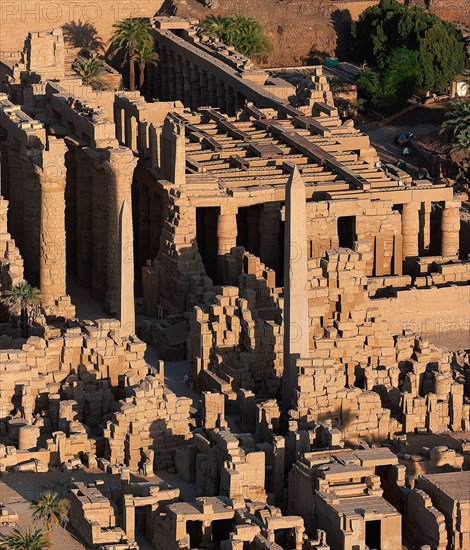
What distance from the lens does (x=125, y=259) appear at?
12069cm

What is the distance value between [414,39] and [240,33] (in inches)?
326

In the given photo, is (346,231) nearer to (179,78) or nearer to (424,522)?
(179,78)

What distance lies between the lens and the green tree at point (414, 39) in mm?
158875

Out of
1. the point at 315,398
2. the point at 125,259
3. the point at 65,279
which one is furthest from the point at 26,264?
the point at 315,398

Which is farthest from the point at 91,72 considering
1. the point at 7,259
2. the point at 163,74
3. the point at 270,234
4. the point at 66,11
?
the point at 7,259

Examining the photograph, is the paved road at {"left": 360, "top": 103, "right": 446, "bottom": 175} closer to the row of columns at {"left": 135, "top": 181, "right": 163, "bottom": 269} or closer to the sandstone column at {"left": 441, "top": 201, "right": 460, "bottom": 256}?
the sandstone column at {"left": 441, "top": 201, "right": 460, "bottom": 256}

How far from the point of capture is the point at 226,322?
11900 centimetres

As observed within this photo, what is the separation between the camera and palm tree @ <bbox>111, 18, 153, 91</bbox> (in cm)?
15512

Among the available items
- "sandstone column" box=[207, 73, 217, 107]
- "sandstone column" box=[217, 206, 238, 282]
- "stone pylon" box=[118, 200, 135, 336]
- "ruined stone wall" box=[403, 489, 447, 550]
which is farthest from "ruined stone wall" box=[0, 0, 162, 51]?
"ruined stone wall" box=[403, 489, 447, 550]

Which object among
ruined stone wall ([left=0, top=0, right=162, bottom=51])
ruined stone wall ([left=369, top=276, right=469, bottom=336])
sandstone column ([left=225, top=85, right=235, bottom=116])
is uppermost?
ruined stone wall ([left=0, top=0, right=162, bottom=51])

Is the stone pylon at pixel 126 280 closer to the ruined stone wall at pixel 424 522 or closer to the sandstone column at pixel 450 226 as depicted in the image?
the ruined stone wall at pixel 424 522

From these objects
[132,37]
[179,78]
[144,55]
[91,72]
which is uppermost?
[132,37]

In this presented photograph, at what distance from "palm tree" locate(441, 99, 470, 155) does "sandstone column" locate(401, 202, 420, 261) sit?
12886 mm

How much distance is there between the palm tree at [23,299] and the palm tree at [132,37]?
31657mm
